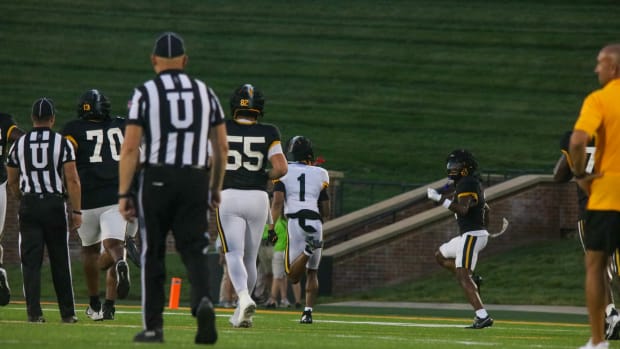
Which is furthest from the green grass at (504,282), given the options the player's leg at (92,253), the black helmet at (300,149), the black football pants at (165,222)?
the black football pants at (165,222)

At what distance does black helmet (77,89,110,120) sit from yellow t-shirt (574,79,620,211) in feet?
20.1

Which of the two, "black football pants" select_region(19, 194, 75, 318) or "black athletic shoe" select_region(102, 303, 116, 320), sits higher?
"black football pants" select_region(19, 194, 75, 318)

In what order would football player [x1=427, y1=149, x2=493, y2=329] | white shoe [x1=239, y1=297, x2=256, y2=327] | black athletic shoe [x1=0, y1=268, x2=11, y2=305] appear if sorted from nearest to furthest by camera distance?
white shoe [x1=239, y1=297, x2=256, y2=327]
black athletic shoe [x1=0, y1=268, x2=11, y2=305]
football player [x1=427, y1=149, x2=493, y2=329]

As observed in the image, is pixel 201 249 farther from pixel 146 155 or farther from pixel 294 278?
pixel 294 278

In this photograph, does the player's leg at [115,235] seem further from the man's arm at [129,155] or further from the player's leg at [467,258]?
the man's arm at [129,155]

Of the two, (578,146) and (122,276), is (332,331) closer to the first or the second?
(122,276)

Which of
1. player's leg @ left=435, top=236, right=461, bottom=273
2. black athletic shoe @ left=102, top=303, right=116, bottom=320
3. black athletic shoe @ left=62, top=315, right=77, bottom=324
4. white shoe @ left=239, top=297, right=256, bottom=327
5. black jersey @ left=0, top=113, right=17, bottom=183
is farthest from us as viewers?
player's leg @ left=435, top=236, right=461, bottom=273

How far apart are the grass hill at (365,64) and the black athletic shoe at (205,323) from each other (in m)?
23.0

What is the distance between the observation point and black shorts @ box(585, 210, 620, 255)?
34.9ft

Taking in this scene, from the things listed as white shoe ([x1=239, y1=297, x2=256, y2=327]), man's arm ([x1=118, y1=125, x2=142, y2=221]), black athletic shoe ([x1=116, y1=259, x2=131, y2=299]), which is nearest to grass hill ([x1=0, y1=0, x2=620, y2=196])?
black athletic shoe ([x1=116, y1=259, x2=131, y2=299])

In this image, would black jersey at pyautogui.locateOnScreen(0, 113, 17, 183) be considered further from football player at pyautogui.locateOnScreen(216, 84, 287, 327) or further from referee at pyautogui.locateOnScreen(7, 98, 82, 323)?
football player at pyautogui.locateOnScreen(216, 84, 287, 327)

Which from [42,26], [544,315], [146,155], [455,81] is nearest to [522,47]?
[455,81]

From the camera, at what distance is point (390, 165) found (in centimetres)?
3462

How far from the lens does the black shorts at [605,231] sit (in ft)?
34.9
